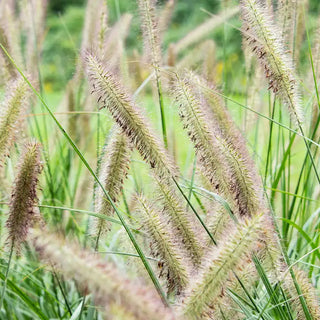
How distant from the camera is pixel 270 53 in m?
1.40

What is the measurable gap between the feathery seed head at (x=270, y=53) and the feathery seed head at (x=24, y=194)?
1.68 feet

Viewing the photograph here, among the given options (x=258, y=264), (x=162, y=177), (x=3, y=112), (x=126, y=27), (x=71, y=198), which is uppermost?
(x=126, y=27)

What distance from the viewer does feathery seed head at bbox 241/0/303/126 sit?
1390 millimetres

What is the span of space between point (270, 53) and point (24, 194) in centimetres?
58

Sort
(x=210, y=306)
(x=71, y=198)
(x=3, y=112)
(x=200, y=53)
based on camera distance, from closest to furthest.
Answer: (x=210, y=306)
(x=3, y=112)
(x=71, y=198)
(x=200, y=53)

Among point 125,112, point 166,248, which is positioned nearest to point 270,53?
point 125,112

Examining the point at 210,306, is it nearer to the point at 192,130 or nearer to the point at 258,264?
the point at 258,264

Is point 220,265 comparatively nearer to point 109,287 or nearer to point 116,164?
point 109,287

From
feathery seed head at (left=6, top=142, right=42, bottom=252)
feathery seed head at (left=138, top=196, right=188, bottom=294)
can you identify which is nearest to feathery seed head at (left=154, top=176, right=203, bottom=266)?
feathery seed head at (left=138, top=196, right=188, bottom=294)

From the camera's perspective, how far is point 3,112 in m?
1.32

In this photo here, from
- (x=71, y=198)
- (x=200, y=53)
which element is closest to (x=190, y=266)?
(x=71, y=198)

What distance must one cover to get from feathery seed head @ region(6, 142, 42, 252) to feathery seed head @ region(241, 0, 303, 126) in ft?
1.68

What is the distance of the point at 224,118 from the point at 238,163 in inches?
12.9

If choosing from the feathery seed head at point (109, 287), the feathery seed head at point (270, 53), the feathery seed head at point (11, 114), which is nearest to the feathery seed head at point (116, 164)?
the feathery seed head at point (11, 114)
